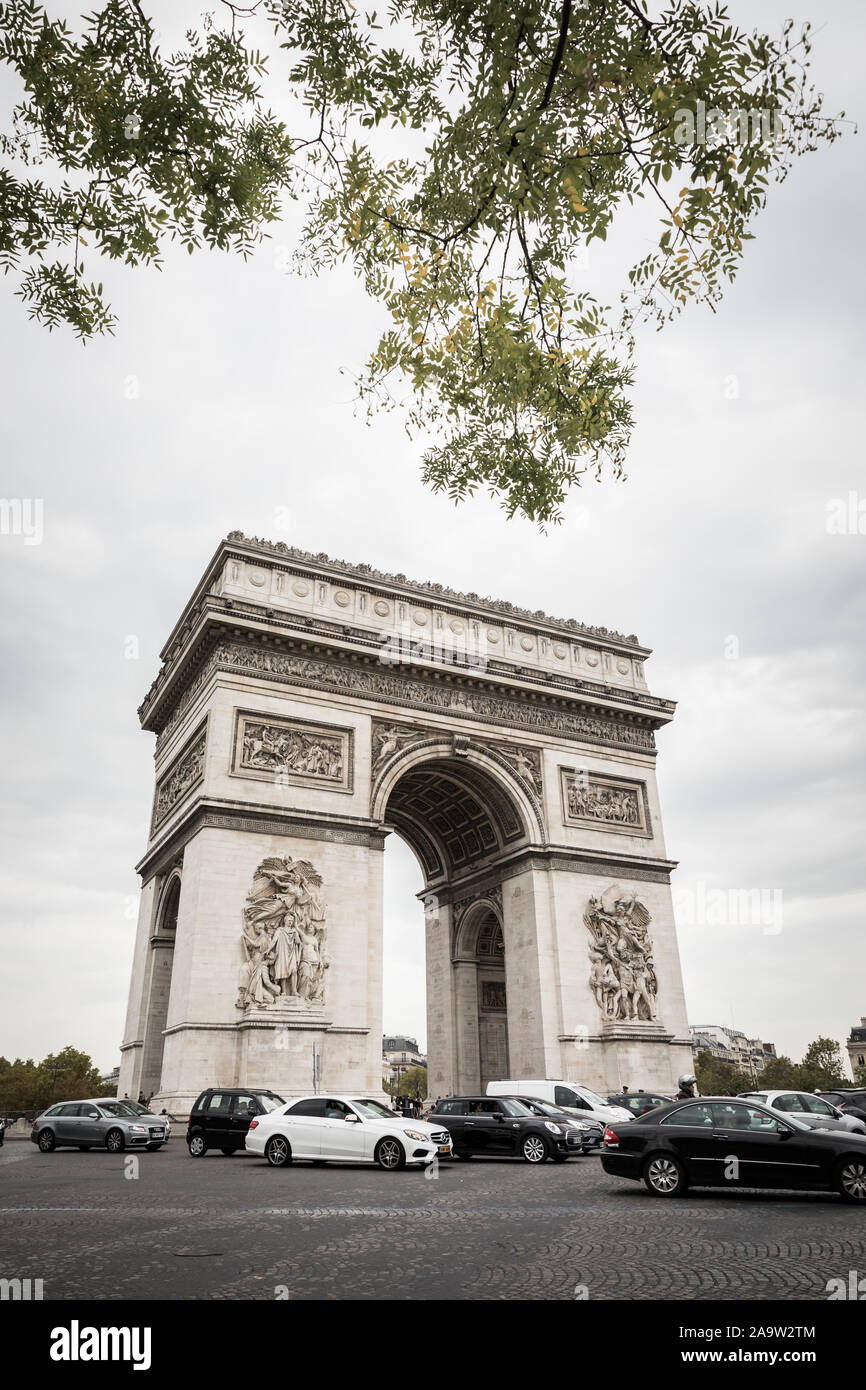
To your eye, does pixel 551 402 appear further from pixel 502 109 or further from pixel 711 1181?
pixel 711 1181

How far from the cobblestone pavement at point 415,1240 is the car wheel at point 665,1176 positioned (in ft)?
0.96

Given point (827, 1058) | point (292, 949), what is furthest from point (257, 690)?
point (827, 1058)

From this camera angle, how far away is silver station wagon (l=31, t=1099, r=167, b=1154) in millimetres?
19828

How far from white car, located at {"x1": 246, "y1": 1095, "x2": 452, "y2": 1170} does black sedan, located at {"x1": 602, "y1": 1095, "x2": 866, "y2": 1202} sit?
4.35 m

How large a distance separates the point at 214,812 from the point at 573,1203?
53.5 ft

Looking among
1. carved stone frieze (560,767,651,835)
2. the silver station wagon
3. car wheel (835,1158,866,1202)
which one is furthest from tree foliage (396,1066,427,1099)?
car wheel (835,1158,866,1202)

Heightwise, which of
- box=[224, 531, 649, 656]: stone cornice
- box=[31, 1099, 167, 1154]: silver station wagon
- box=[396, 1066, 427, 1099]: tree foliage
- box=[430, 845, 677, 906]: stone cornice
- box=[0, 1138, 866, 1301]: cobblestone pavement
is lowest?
box=[0, 1138, 866, 1301]: cobblestone pavement

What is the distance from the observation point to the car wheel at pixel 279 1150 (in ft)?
54.1

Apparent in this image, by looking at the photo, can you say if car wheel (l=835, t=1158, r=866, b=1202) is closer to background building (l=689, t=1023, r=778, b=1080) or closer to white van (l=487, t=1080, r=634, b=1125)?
white van (l=487, t=1080, r=634, b=1125)

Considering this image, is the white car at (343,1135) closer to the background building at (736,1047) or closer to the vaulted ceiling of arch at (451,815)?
the vaulted ceiling of arch at (451,815)

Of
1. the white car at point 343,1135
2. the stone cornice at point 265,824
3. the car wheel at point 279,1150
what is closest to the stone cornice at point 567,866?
the stone cornice at point 265,824

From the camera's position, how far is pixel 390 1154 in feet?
51.0
